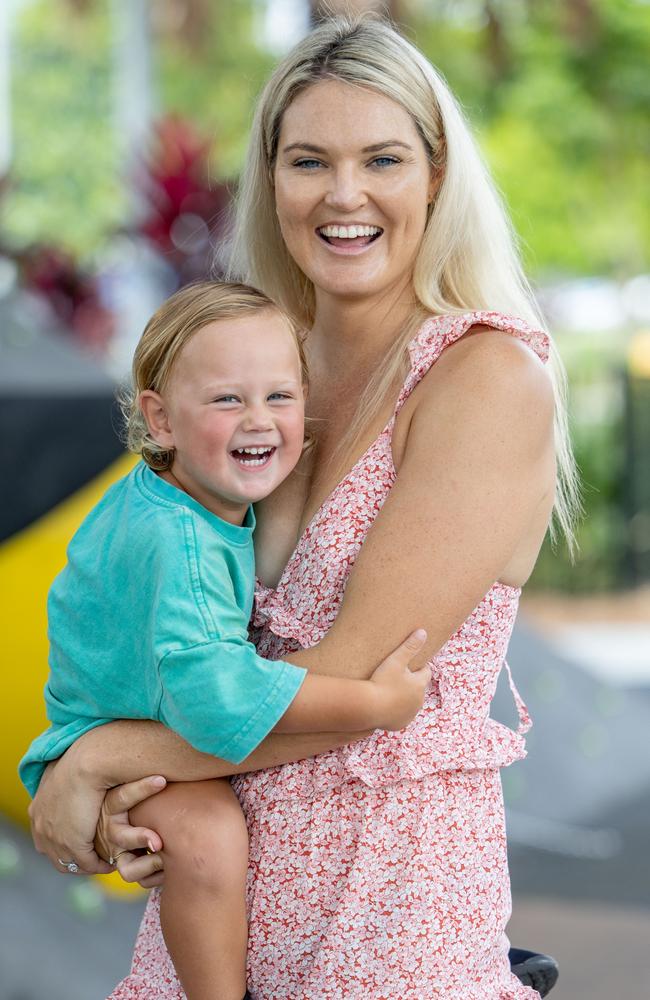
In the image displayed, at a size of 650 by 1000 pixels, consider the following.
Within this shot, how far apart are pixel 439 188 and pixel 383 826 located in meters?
0.90

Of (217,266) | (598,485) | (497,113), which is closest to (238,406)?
(217,266)

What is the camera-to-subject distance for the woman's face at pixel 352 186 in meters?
2.01

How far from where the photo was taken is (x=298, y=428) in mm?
1900

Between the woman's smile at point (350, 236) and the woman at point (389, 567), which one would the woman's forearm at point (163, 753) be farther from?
the woman's smile at point (350, 236)

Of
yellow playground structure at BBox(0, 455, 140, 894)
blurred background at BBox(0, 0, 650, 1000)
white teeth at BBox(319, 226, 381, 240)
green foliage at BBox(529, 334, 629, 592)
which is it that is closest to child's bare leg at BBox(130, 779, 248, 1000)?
white teeth at BBox(319, 226, 381, 240)

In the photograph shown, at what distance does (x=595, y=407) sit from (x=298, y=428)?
1002 cm

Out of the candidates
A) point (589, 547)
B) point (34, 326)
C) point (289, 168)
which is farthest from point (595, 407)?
point (289, 168)

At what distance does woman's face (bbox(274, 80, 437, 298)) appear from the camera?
2014mm

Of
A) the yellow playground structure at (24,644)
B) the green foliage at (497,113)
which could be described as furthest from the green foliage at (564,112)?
the yellow playground structure at (24,644)

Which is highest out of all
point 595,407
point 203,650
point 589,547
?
point 203,650

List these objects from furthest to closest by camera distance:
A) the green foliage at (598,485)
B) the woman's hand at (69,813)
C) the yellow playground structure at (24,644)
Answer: the green foliage at (598,485)
the yellow playground structure at (24,644)
the woman's hand at (69,813)

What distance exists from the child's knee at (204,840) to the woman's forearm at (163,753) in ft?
0.11

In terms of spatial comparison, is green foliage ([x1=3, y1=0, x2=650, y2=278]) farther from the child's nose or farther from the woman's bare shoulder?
the child's nose

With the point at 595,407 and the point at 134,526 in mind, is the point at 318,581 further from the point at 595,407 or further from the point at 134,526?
the point at 595,407
